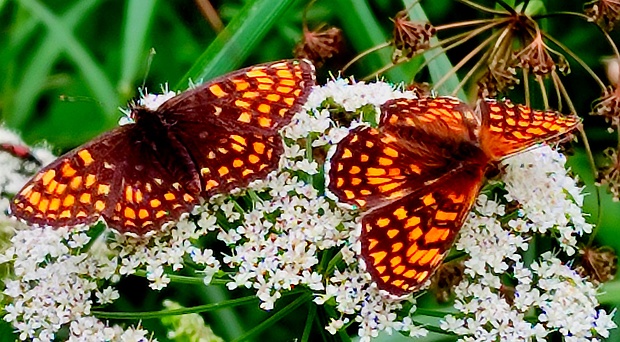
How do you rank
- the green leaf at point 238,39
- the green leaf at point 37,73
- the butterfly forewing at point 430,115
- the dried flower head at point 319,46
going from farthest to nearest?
the green leaf at point 37,73, the dried flower head at point 319,46, the green leaf at point 238,39, the butterfly forewing at point 430,115

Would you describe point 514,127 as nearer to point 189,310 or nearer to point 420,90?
point 420,90

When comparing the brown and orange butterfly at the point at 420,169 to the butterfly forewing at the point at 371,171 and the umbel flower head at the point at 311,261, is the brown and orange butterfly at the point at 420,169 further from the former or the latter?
the umbel flower head at the point at 311,261

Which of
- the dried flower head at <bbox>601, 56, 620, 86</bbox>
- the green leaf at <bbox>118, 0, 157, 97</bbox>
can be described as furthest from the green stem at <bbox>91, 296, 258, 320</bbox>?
the dried flower head at <bbox>601, 56, 620, 86</bbox>

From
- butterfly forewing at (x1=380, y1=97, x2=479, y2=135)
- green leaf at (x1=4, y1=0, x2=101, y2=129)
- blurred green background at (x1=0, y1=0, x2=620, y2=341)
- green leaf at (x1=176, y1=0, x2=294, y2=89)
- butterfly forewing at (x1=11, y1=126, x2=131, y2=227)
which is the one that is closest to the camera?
butterfly forewing at (x1=11, y1=126, x2=131, y2=227)

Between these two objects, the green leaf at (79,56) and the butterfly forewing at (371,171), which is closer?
the butterfly forewing at (371,171)

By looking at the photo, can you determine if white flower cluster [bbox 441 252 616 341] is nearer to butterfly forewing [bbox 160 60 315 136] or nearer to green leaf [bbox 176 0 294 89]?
butterfly forewing [bbox 160 60 315 136]

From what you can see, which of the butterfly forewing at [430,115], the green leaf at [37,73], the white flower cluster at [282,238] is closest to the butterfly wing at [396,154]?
the butterfly forewing at [430,115]

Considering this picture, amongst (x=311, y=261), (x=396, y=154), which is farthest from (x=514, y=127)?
(x=311, y=261)
